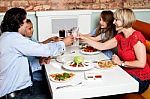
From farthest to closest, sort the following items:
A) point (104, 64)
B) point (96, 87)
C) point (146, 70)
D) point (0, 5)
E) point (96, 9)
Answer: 1. point (96, 9)
2. point (0, 5)
3. point (146, 70)
4. point (104, 64)
5. point (96, 87)

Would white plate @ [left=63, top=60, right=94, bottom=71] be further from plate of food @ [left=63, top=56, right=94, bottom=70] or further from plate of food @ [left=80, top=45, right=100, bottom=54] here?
plate of food @ [left=80, top=45, right=100, bottom=54]

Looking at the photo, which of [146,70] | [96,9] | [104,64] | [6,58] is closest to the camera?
[6,58]

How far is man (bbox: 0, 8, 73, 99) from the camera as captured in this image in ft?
5.72

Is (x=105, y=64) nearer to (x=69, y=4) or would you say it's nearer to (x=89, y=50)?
(x=89, y=50)

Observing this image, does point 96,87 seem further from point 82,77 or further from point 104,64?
point 104,64

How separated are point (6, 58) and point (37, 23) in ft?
5.14

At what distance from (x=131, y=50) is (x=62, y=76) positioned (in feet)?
2.54

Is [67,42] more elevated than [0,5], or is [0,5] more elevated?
[0,5]

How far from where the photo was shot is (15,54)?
1757mm

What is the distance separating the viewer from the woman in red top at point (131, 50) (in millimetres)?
2064

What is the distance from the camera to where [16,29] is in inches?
71.3

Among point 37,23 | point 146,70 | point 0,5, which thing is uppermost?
point 0,5

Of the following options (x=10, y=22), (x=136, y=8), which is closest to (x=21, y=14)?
(x=10, y=22)

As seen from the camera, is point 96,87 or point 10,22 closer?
point 96,87
